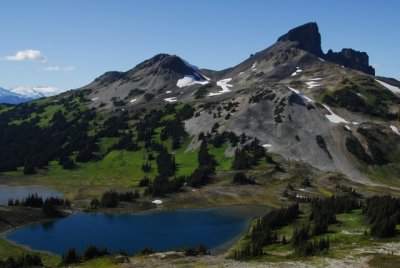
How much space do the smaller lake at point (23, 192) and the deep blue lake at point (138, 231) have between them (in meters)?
36.6

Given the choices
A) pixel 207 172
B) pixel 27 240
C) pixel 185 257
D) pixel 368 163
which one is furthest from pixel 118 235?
pixel 368 163

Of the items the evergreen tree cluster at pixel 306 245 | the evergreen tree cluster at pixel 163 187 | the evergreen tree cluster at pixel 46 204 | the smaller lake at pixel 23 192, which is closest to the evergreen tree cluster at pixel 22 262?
the evergreen tree cluster at pixel 306 245

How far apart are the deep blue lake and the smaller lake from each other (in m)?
36.6

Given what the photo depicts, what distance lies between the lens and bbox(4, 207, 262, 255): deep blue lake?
323ft

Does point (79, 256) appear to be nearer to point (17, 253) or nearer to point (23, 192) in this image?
point (17, 253)

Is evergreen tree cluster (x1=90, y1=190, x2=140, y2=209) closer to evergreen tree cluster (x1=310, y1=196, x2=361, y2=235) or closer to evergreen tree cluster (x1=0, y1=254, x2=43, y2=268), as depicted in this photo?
evergreen tree cluster (x1=310, y1=196, x2=361, y2=235)

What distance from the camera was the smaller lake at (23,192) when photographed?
501ft

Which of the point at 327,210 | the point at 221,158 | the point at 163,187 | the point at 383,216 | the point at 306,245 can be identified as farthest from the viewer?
the point at 221,158

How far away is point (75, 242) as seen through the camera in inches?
3905

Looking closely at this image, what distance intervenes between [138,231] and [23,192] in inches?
2689

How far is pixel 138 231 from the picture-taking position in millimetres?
111062

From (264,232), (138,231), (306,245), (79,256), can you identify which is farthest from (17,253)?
(306,245)

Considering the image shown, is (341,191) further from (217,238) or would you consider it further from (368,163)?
(217,238)

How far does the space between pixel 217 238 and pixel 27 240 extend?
41024 millimetres
